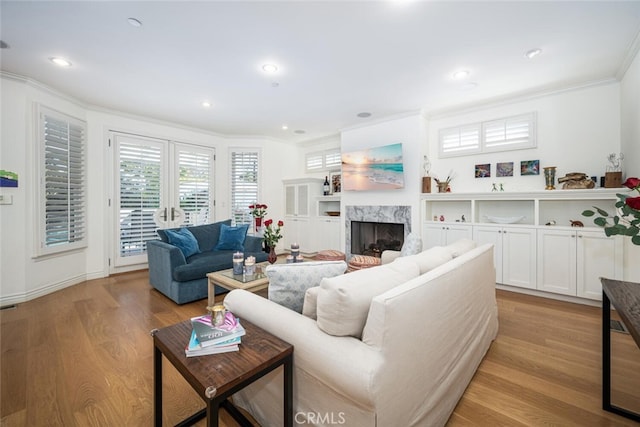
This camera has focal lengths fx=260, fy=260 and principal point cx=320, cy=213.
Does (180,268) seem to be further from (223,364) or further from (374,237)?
(374,237)

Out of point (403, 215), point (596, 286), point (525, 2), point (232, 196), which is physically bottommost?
point (596, 286)

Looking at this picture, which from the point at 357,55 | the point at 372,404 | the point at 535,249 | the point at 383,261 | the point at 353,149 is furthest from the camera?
the point at 353,149

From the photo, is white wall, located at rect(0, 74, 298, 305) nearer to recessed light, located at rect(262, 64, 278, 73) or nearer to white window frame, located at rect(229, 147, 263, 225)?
white window frame, located at rect(229, 147, 263, 225)

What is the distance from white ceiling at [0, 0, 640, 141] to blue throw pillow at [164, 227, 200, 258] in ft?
6.31

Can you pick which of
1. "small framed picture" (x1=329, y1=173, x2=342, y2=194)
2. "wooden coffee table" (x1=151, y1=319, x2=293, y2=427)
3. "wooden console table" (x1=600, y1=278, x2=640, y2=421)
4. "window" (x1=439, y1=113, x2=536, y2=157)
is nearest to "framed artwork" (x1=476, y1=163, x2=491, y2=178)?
"window" (x1=439, y1=113, x2=536, y2=157)

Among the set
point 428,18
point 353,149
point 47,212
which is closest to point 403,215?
point 353,149

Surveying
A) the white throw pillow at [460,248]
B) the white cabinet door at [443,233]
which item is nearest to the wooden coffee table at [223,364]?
the white throw pillow at [460,248]

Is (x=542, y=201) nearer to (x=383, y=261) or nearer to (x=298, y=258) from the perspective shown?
(x=383, y=261)

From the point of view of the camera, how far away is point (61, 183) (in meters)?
3.60

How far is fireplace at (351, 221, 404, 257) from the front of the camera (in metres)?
4.66

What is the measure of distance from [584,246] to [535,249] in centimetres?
44

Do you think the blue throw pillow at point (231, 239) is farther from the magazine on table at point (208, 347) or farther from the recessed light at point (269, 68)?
the magazine on table at point (208, 347)

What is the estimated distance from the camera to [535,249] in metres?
3.24

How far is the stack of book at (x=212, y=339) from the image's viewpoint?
1.09 meters
